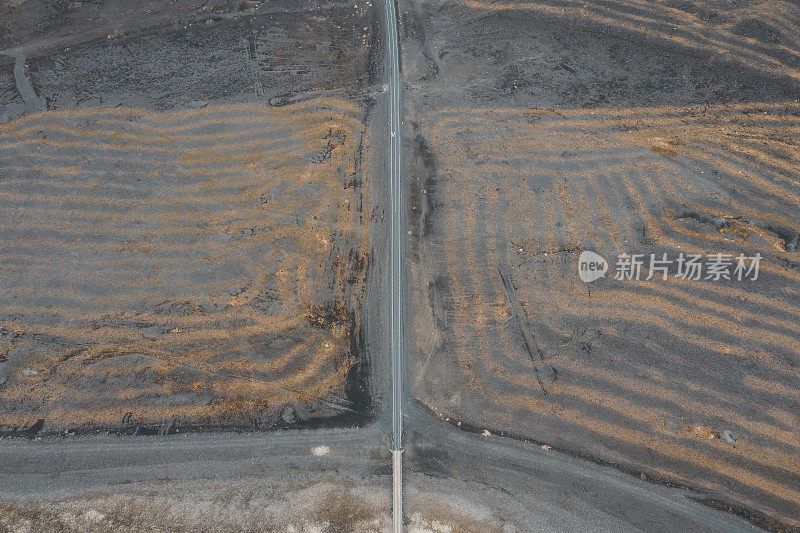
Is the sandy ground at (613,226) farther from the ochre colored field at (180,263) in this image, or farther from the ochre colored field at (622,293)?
the ochre colored field at (180,263)

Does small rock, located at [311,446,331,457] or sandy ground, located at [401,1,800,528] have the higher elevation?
sandy ground, located at [401,1,800,528]

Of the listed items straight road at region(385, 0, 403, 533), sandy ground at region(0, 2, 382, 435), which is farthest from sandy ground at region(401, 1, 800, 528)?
sandy ground at region(0, 2, 382, 435)

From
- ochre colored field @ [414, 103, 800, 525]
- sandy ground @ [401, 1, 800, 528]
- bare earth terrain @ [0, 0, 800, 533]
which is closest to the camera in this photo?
bare earth terrain @ [0, 0, 800, 533]

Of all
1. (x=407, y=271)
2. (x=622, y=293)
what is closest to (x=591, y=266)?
(x=622, y=293)

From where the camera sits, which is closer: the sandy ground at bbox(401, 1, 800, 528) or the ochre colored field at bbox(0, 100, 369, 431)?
the sandy ground at bbox(401, 1, 800, 528)

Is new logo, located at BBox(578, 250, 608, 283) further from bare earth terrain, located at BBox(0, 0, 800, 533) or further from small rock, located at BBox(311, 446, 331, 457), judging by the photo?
small rock, located at BBox(311, 446, 331, 457)

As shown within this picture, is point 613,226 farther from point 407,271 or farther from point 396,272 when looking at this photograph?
point 396,272

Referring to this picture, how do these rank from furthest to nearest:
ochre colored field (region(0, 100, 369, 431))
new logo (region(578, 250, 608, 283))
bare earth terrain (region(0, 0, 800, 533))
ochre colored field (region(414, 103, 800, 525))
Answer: new logo (region(578, 250, 608, 283)) → ochre colored field (region(0, 100, 369, 431)) → ochre colored field (region(414, 103, 800, 525)) → bare earth terrain (region(0, 0, 800, 533))

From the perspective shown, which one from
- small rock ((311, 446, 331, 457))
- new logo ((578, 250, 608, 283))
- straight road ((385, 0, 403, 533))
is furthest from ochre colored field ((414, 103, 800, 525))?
small rock ((311, 446, 331, 457))
